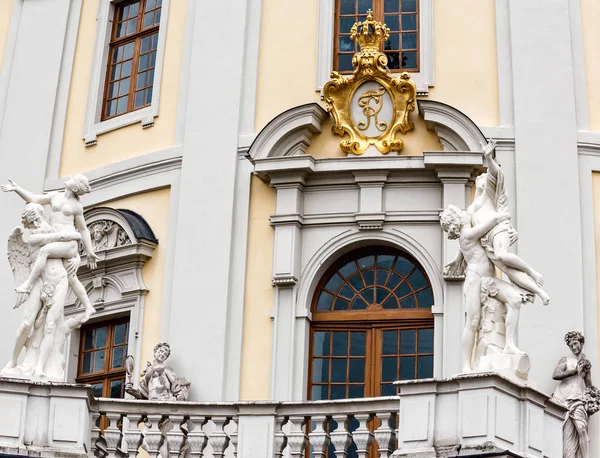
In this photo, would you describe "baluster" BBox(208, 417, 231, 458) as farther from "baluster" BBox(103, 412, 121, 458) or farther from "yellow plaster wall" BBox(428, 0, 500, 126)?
"yellow plaster wall" BBox(428, 0, 500, 126)

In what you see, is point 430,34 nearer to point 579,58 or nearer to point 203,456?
point 579,58

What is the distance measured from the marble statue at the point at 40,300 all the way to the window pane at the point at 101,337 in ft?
11.6

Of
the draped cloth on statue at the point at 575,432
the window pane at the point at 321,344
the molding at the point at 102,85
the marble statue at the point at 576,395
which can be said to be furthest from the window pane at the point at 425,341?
the molding at the point at 102,85

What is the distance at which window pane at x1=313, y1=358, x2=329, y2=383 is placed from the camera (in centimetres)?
1889

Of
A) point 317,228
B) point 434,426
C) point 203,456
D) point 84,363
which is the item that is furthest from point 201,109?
point 434,426

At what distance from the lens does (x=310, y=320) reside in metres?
19.1

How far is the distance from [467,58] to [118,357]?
5.47 m

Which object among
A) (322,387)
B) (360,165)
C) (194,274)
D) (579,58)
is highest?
(579,58)

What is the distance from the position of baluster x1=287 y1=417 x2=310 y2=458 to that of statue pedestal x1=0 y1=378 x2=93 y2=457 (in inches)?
75.6

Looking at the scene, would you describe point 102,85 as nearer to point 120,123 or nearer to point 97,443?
point 120,123

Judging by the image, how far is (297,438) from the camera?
15633mm

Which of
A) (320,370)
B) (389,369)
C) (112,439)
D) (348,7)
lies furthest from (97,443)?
(348,7)

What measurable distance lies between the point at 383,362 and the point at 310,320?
971mm

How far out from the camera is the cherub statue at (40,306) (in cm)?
1630
